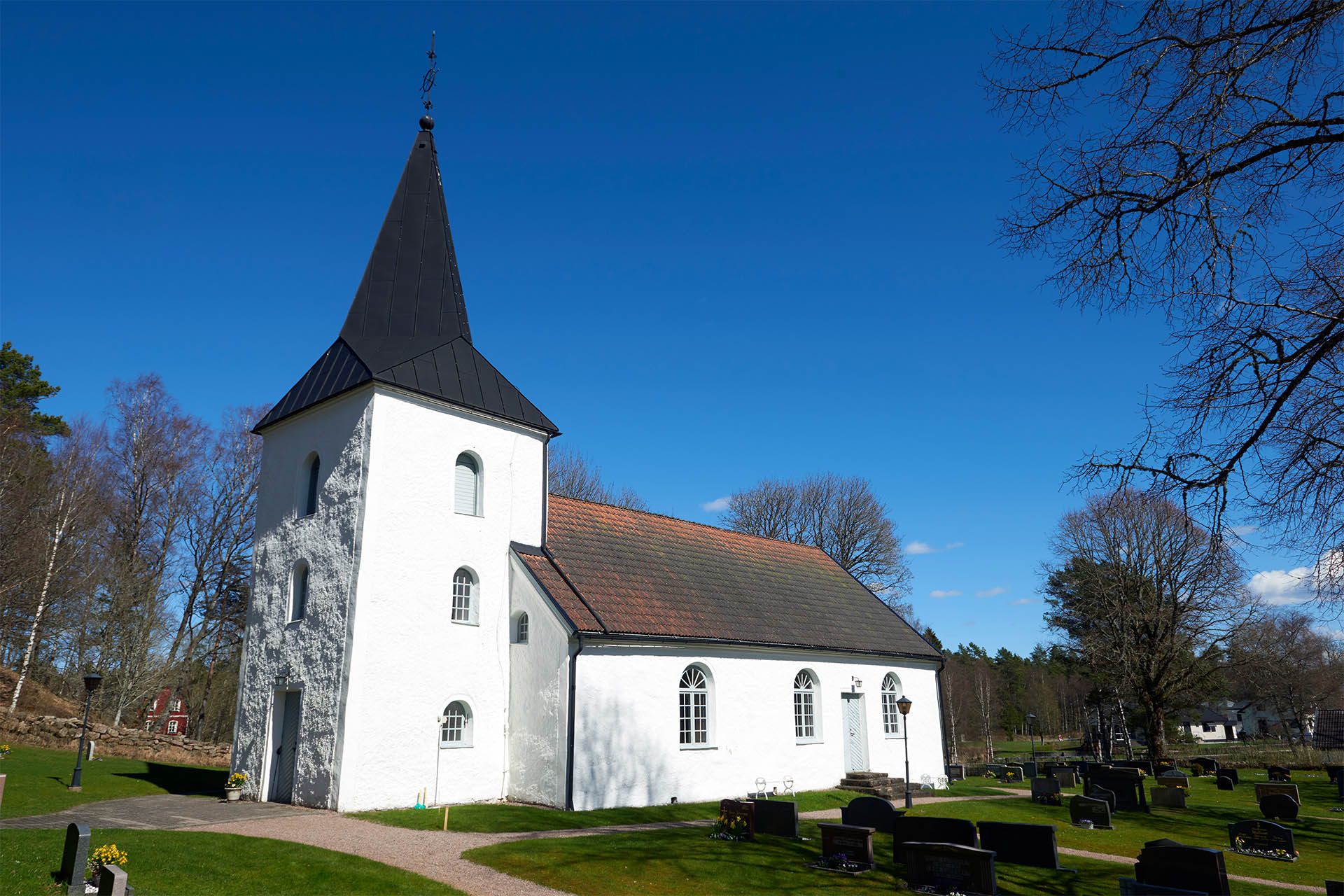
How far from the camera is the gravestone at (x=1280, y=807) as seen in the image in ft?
63.7

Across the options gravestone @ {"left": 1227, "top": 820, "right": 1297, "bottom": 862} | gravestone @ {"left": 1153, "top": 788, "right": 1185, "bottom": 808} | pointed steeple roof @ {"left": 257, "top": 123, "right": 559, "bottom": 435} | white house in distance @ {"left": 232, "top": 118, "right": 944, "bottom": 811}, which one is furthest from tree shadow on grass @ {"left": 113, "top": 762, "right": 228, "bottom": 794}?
gravestone @ {"left": 1153, "top": 788, "right": 1185, "bottom": 808}

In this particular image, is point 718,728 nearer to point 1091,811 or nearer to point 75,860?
point 1091,811

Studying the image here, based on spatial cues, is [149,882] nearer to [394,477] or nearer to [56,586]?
[394,477]

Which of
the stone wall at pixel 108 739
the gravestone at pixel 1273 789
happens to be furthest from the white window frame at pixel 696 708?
the stone wall at pixel 108 739

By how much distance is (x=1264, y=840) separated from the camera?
1535cm

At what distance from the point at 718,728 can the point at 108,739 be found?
2240 cm

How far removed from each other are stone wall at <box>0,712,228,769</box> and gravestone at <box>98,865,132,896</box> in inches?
884

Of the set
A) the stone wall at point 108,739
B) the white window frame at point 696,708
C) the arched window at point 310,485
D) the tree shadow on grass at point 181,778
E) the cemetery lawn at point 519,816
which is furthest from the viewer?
the stone wall at point 108,739

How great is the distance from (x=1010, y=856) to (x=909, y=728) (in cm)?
1315

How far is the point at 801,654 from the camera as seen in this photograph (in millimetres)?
23297

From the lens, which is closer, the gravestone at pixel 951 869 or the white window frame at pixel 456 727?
the gravestone at pixel 951 869

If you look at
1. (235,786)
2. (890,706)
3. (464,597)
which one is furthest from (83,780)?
(890,706)

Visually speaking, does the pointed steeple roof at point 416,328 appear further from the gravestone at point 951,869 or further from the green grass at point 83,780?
the gravestone at point 951,869

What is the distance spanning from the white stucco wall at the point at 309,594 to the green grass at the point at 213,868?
4.61 metres
